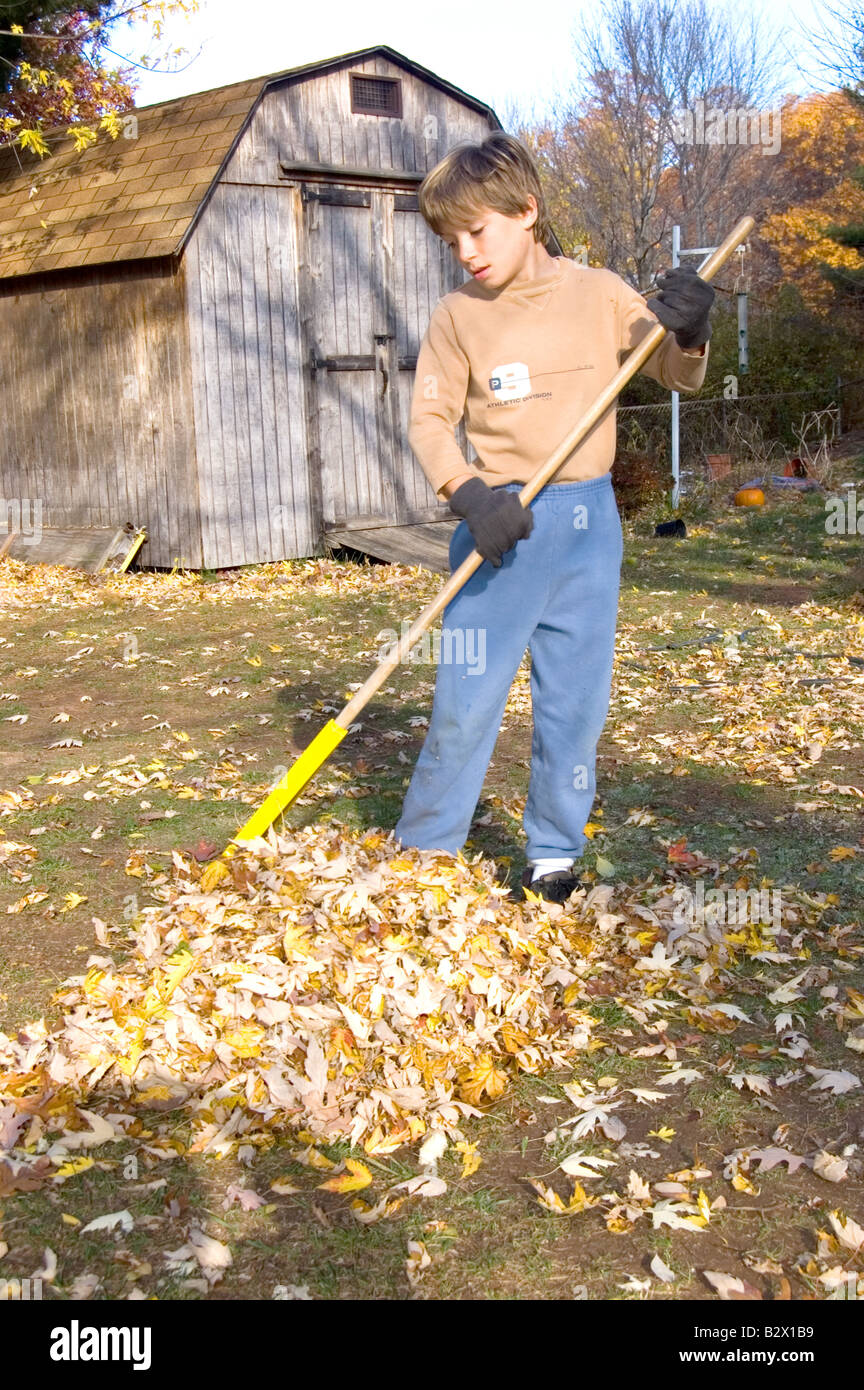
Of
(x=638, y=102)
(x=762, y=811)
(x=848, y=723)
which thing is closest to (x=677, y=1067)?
(x=762, y=811)

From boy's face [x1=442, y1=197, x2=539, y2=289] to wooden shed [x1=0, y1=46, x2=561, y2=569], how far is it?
28.3 feet

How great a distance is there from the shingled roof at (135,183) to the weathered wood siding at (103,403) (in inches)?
11.6

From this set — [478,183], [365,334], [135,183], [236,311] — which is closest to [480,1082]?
[478,183]

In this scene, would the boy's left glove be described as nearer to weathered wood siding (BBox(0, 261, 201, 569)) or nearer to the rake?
the rake

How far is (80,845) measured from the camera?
5297 mm

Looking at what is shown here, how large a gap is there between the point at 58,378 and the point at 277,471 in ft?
8.84

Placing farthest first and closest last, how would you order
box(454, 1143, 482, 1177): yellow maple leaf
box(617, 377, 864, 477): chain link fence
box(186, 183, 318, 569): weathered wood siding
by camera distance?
box(617, 377, 864, 477): chain link fence → box(186, 183, 318, 569): weathered wood siding → box(454, 1143, 482, 1177): yellow maple leaf

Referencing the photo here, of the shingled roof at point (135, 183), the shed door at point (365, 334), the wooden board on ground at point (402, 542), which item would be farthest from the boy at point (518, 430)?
the shed door at point (365, 334)

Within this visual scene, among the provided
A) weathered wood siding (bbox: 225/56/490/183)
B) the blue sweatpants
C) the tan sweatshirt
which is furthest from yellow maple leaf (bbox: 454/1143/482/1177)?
weathered wood siding (bbox: 225/56/490/183)

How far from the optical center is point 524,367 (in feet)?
12.6

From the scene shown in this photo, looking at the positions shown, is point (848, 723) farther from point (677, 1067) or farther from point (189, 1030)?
point (189, 1030)

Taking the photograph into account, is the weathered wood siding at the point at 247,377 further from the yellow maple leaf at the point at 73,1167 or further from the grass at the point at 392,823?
the yellow maple leaf at the point at 73,1167

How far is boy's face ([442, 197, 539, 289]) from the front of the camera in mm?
3727
